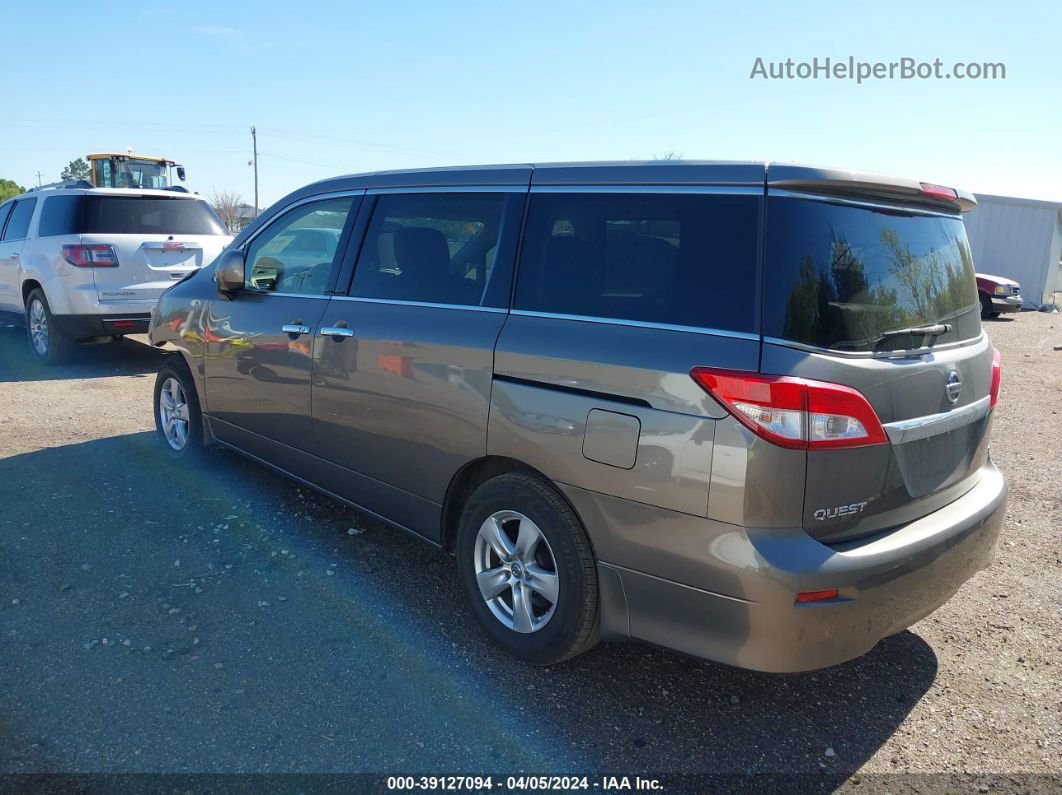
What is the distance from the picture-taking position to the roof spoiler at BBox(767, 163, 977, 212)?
2586 mm

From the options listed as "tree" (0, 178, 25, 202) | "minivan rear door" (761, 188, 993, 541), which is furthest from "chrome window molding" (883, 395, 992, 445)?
"tree" (0, 178, 25, 202)

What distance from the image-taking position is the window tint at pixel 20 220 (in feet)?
31.3

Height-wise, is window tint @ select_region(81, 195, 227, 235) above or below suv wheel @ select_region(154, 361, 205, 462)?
above

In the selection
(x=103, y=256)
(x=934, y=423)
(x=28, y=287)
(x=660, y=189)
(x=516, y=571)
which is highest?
(x=660, y=189)

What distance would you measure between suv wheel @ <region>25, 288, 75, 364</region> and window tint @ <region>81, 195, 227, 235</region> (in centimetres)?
114

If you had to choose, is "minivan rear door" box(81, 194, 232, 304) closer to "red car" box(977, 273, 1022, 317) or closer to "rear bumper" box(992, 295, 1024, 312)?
"red car" box(977, 273, 1022, 317)

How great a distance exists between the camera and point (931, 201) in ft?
9.93

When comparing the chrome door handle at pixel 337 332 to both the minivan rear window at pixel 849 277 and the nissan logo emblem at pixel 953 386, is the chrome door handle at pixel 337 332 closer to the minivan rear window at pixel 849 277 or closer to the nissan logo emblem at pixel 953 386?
the minivan rear window at pixel 849 277

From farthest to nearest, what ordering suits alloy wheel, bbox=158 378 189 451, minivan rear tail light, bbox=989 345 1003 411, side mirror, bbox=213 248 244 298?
alloy wheel, bbox=158 378 189 451 → side mirror, bbox=213 248 244 298 → minivan rear tail light, bbox=989 345 1003 411

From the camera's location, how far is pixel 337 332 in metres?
3.95

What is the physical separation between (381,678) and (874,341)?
2177mm

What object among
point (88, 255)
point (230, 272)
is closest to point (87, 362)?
point (88, 255)

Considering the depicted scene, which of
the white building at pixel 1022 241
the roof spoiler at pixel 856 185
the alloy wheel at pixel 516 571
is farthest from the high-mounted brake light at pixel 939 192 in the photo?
the white building at pixel 1022 241

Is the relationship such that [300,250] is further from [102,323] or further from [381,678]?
[102,323]
